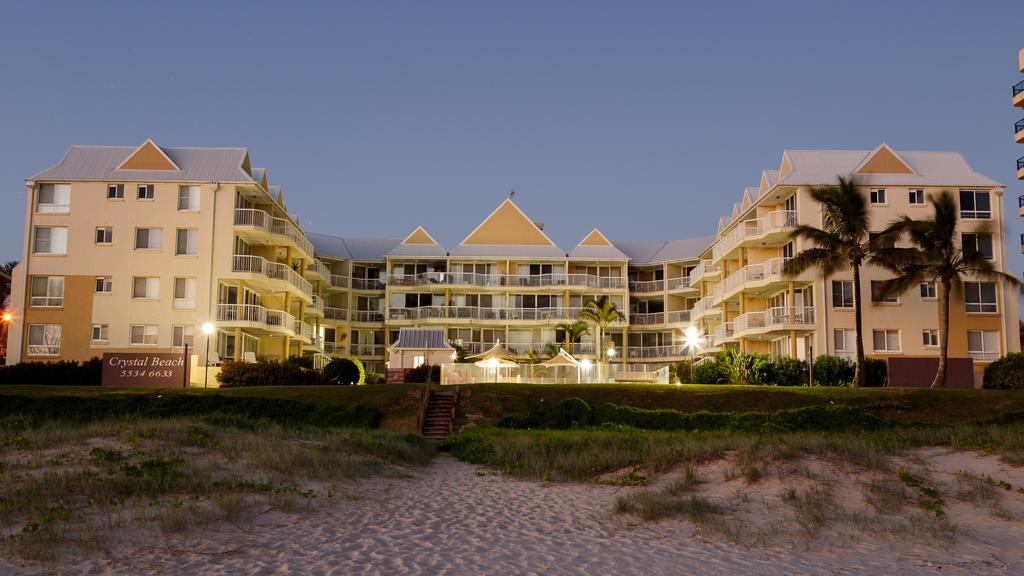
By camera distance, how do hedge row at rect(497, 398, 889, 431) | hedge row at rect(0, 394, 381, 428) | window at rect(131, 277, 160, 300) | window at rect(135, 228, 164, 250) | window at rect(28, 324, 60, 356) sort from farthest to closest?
window at rect(135, 228, 164, 250)
window at rect(131, 277, 160, 300)
window at rect(28, 324, 60, 356)
hedge row at rect(0, 394, 381, 428)
hedge row at rect(497, 398, 889, 431)

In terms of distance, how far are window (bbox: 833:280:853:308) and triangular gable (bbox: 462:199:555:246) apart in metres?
26.0

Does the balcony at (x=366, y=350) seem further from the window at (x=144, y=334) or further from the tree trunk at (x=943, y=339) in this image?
the tree trunk at (x=943, y=339)

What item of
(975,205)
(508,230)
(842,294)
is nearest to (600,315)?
(508,230)

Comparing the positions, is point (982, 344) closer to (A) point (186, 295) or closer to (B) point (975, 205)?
(B) point (975, 205)

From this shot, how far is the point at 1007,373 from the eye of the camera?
42156 mm

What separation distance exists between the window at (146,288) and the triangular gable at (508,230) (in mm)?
25858

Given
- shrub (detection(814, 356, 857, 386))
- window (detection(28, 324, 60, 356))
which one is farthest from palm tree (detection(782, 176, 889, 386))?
window (detection(28, 324, 60, 356))

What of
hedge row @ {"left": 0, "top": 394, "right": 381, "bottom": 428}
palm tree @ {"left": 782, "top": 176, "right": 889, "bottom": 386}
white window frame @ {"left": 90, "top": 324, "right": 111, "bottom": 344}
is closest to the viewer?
hedge row @ {"left": 0, "top": 394, "right": 381, "bottom": 428}

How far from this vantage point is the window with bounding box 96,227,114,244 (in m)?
49.8

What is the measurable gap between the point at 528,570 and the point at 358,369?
127 ft

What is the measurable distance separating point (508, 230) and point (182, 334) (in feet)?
93.0

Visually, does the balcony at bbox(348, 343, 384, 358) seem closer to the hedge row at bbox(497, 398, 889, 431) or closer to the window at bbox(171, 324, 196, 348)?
the window at bbox(171, 324, 196, 348)

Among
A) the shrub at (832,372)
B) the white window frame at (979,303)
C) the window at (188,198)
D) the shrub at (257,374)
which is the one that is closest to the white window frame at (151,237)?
the window at (188,198)

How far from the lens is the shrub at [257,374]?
145 ft
